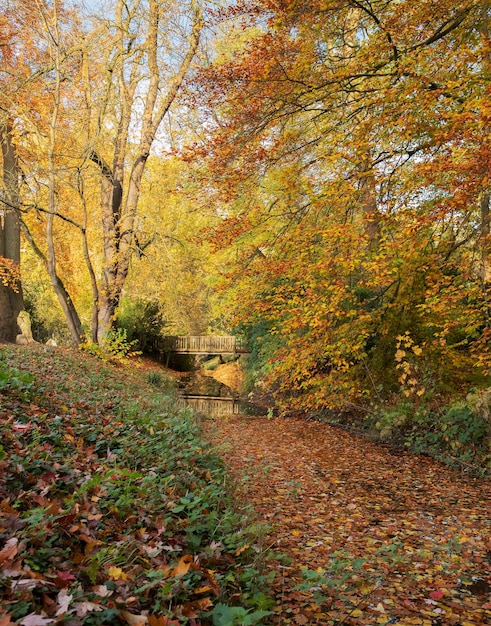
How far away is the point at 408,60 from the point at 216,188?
11.6 ft

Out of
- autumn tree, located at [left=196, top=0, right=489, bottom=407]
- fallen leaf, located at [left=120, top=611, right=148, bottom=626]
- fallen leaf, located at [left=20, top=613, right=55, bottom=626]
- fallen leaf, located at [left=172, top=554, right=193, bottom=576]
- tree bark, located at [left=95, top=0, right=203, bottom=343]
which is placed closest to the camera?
fallen leaf, located at [left=20, top=613, right=55, bottom=626]

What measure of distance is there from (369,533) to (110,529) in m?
2.98

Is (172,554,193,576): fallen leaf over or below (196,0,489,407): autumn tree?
below

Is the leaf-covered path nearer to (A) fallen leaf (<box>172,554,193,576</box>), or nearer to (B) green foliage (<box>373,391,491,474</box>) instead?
(B) green foliage (<box>373,391,491,474</box>)

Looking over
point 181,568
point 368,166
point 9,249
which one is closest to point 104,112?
point 9,249

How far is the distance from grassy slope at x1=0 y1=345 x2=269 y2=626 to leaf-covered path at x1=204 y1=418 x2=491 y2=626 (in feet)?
1.86

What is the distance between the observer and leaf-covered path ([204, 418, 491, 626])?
3.39 m

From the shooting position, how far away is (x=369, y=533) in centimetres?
496

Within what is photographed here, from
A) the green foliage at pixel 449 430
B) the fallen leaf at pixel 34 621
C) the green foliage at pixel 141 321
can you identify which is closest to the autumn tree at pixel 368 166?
the green foliage at pixel 449 430

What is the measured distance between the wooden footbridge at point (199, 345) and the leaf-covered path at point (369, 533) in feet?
48.7

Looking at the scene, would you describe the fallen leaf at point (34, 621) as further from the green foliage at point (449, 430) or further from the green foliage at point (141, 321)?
the green foliage at point (141, 321)

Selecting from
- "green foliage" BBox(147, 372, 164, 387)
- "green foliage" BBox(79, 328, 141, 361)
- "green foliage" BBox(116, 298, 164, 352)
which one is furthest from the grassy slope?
"green foliage" BBox(116, 298, 164, 352)

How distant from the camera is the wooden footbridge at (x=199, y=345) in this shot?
24.1m

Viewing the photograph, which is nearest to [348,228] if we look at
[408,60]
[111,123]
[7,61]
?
[408,60]
